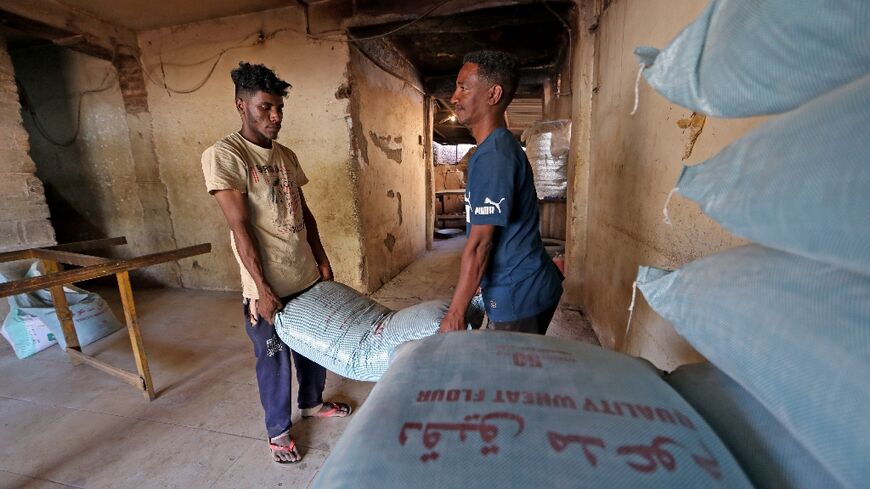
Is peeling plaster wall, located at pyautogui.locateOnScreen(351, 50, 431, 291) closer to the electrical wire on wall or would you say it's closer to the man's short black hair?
the man's short black hair

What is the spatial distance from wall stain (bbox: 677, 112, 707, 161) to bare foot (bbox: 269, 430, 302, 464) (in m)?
1.90

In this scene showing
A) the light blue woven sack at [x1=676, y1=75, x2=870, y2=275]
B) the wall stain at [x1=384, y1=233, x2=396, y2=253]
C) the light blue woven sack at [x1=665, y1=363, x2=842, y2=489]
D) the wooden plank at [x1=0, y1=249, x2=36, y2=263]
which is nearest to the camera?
the light blue woven sack at [x1=676, y1=75, x2=870, y2=275]

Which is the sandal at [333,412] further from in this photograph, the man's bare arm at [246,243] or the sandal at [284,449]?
the man's bare arm at [246,243]

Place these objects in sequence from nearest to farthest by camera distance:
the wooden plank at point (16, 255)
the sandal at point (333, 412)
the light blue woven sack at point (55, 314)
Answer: the sandal at point (333, 412) → the wooden plank at point (16, 255) → the light blue woven sack at point (55, 314)

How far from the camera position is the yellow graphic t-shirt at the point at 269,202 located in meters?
1.33

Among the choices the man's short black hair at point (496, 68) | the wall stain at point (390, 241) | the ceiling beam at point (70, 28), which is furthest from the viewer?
the wall stain at point (390, 241)

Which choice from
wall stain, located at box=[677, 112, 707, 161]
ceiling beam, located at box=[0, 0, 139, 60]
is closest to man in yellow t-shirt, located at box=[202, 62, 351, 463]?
wall stain, located at box=[677, 112, 707, 161]

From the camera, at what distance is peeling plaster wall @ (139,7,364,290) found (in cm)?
319

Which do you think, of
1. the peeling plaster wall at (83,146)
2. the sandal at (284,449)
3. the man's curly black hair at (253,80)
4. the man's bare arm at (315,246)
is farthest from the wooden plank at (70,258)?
the peeling plaster wall at (83,146)

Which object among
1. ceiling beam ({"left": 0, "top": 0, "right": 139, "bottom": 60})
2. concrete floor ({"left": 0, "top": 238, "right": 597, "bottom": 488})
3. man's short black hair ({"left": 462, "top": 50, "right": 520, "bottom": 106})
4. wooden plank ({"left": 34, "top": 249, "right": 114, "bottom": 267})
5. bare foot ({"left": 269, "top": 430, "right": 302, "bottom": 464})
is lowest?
concrete floor ({"left": 0, "top": 238, "right": 597, "bottom": 488})

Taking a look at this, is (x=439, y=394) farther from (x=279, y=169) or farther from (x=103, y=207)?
(x=103, y=207)

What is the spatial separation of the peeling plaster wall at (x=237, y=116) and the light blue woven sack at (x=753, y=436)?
304 centimetres

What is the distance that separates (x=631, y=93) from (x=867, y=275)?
1.71m

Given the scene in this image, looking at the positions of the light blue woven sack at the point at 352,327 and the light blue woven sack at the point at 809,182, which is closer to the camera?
the light blue woven sack at the point at 809,182
